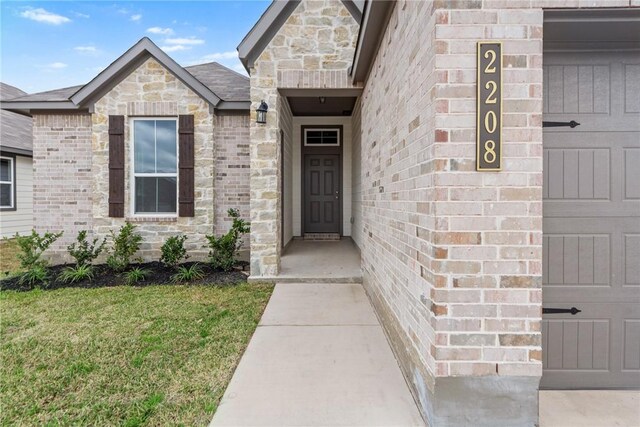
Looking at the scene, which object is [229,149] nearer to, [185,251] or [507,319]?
[185,251]

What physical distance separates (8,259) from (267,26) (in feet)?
24.1

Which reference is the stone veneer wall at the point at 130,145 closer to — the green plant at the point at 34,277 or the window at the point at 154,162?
the window at the point at 154,162

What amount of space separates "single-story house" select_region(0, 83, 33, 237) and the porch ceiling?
26.1ft

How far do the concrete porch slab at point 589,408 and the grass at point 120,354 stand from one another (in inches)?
86.1

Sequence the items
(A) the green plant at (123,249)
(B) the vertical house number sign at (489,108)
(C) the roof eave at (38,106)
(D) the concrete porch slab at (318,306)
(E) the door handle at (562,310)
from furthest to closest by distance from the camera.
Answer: (C) the roof eave at (38,106), (A) the green plant at (123,249), (D) the concrete porch slab at (318,306), (E) the door handle at (562,310), (B) the vertical house number sign at (489,108)

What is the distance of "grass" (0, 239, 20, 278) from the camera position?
18.3ft

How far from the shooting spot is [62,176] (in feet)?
20.5

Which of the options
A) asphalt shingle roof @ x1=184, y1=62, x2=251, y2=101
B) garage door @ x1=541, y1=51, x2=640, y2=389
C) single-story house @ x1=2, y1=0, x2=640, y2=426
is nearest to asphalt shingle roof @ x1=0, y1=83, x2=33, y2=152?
asphalt shingle roof @ x1=184, y1=62, x2=251, y2=101

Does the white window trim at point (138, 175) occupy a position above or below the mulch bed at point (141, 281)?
above

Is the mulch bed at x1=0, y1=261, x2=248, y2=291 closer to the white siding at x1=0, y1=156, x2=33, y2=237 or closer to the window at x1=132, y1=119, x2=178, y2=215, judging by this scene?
the window at x1=132, y1=119, x2=178, y2=215

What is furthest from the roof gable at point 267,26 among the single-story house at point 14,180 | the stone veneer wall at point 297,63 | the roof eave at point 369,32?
the single-story house at point 14,180

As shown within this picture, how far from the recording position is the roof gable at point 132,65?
579 centimetres

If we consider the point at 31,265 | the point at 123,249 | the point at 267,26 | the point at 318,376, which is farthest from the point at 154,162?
the point at 318,376

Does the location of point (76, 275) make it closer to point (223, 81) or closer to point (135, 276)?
point (135, 276)
